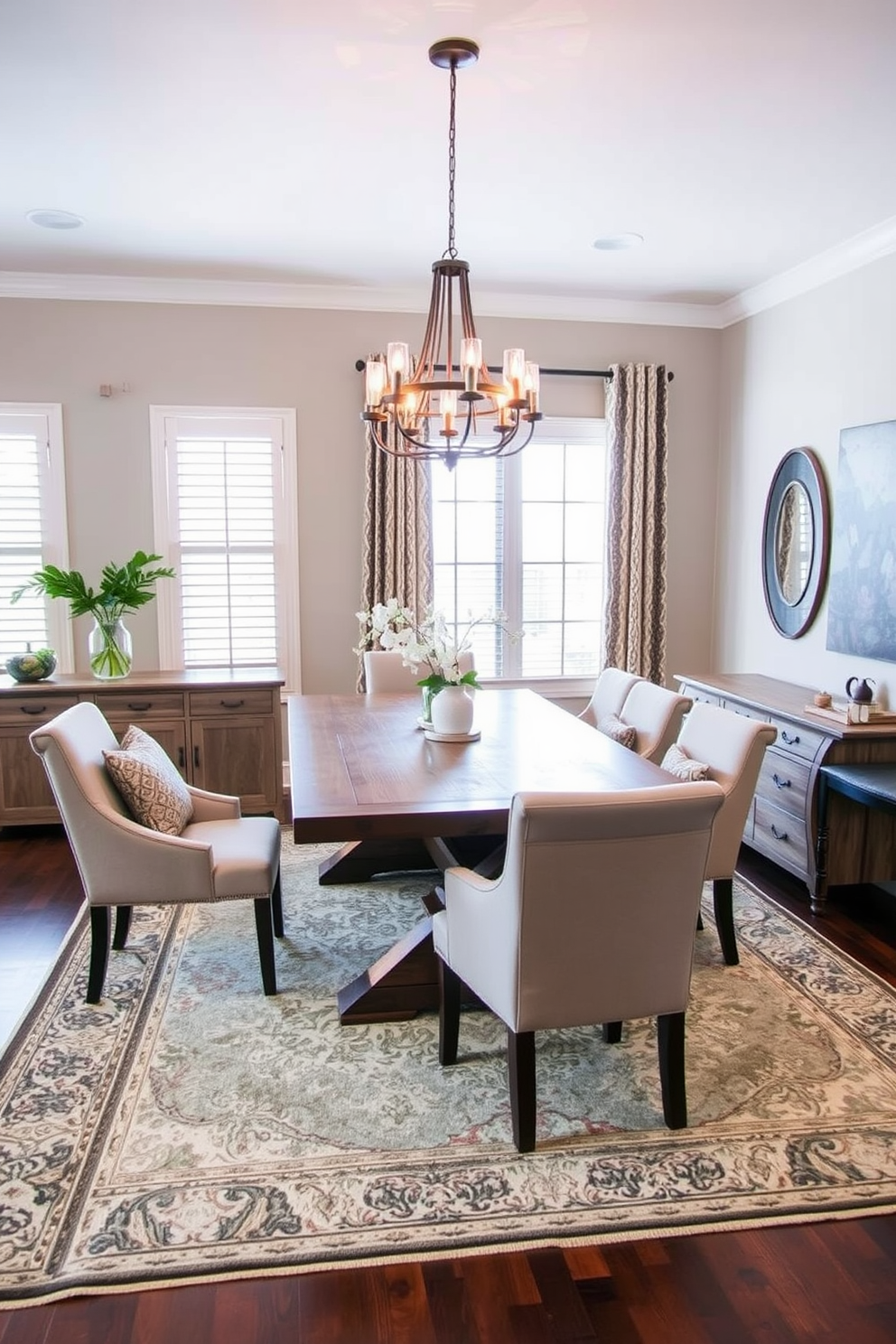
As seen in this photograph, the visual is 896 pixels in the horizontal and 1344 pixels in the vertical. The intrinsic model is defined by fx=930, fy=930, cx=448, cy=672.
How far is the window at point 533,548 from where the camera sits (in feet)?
18.1

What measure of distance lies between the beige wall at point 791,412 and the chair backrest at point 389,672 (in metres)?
1.78

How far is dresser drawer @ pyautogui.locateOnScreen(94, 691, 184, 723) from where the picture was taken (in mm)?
4715

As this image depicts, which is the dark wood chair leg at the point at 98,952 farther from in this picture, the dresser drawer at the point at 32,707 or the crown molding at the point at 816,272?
Result: the crown molding at the point at 816,272

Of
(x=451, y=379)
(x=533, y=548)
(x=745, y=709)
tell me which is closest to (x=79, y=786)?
(x=451, y=379)

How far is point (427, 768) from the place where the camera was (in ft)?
9.74

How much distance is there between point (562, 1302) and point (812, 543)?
378 centimetres

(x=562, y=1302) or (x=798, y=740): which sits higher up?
(x=798, y=740)

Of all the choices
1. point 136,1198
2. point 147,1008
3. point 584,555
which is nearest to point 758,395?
point 584,555

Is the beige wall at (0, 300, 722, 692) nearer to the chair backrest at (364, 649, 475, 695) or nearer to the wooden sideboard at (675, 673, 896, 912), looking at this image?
the chair backrest at (364, 649, 475, 695)

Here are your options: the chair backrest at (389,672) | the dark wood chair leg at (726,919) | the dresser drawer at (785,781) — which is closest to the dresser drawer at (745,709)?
the dresser drawer at (785,781)

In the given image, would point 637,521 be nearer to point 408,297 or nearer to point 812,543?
point 812,543

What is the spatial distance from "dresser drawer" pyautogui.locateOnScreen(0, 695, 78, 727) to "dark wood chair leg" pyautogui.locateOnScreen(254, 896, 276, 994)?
2121 millimetres

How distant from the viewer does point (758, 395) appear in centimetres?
529

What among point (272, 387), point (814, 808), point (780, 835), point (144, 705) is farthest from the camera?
point (272, 387)
